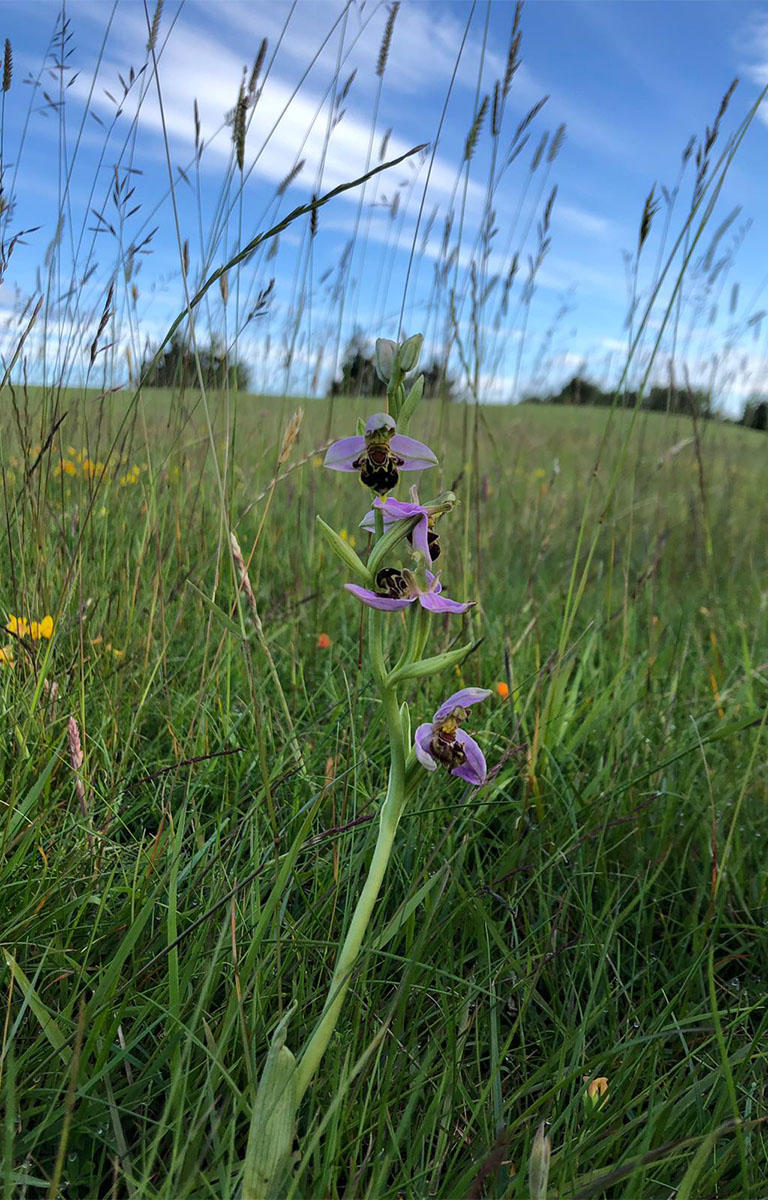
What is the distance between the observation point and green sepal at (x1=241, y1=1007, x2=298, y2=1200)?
80 cm

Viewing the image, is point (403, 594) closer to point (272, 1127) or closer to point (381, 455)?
point (381, 455)

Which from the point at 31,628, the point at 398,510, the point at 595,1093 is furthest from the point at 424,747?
the point at 31,628

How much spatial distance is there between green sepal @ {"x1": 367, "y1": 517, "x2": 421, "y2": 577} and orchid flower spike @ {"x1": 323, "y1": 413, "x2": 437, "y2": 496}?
7 centimetres

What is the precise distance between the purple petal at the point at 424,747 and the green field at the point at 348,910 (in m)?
0.23

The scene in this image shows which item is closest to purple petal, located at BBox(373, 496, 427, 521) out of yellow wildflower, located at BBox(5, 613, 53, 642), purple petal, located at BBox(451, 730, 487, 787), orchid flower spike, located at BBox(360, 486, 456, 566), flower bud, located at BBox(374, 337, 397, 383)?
orchid flower spike, located at BBox(360, 486, 456, 566)

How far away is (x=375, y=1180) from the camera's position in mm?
854

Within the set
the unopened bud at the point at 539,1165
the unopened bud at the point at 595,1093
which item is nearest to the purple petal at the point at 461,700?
the unopened bud at the point at 539,1165

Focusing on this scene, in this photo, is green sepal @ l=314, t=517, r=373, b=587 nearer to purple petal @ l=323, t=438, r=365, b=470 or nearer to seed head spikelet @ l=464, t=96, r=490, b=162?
purple petal @ l=323, t=438, r=365, b=470

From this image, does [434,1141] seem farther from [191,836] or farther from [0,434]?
[0,434]

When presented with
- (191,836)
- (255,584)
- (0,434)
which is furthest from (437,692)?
(0,434)

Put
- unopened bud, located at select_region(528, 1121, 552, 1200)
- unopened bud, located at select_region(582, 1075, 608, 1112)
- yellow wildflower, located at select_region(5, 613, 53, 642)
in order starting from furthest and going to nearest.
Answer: yellow wildflower, located at select_region(5, 613, 53, 642)
unopened bud, located at select_region(582, 1075, 608, 1112)
unopened bud, located at select_region(528, 1121, 552, 1200)

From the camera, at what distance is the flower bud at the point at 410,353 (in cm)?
91

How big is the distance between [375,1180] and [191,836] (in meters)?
0.69

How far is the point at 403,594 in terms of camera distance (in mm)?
918
